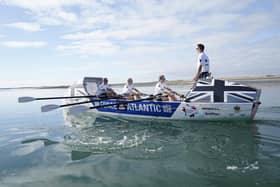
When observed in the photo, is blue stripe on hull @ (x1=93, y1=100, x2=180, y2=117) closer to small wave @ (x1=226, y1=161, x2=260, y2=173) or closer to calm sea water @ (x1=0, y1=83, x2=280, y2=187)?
calm sea water @ (x1=0, y1=83, x2=280, y2=187)

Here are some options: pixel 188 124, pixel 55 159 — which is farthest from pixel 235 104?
pixel 55 159

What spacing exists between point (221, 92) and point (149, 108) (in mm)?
3128

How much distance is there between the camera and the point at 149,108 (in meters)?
10.8

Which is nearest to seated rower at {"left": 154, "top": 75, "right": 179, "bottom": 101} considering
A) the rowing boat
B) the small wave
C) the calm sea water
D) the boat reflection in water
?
the rowing boat

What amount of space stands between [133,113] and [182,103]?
8.46ft

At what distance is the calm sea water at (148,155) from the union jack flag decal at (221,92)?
0.90m

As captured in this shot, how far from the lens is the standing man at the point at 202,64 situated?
9836 millimetres

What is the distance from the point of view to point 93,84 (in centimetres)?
1555

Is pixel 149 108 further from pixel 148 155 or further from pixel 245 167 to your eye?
pixel 245 167

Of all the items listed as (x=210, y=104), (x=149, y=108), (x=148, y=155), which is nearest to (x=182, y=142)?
(x=148, y=155)

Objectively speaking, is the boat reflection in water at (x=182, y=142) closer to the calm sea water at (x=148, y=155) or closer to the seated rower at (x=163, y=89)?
the calm sea water at (x=148, y=155)

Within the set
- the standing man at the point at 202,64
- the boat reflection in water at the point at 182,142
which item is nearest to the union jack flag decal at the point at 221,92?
the standing man at the point at 202,64

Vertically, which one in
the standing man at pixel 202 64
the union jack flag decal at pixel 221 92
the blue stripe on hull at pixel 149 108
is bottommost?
the blue stripe on hull at pixel 149 108

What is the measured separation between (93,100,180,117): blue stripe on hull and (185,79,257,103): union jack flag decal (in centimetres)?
91
